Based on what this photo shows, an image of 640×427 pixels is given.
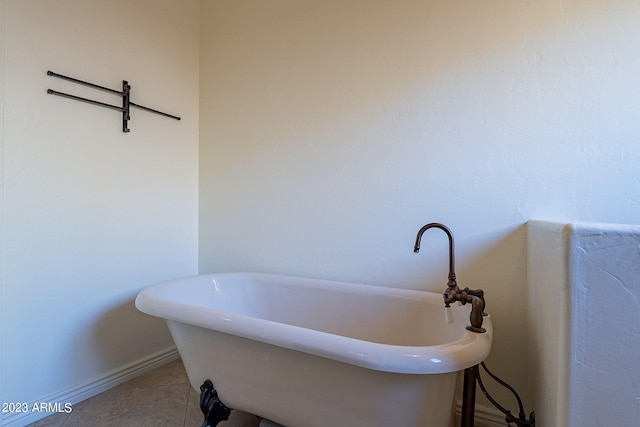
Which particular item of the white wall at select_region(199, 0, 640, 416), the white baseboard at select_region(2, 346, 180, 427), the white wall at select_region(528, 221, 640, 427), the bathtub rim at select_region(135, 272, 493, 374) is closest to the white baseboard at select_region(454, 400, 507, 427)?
the white wall at select_region(199, 0, 640, 416)

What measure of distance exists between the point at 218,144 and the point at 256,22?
815 mm

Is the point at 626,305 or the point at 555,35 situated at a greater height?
the point at 555,35

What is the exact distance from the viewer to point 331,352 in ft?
2.88

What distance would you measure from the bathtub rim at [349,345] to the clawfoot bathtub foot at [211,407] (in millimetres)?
317

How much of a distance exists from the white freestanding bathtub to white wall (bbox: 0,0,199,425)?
0.48m

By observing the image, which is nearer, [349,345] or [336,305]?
[349,345]

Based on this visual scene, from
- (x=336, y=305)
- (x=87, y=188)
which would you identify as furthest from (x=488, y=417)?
(x=87, y=188)

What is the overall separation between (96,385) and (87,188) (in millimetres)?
1015

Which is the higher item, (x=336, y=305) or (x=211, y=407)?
(x=336, y=305)

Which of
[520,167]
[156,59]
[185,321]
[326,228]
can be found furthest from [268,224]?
[520,167]

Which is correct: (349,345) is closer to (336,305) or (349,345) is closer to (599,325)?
(599,325)

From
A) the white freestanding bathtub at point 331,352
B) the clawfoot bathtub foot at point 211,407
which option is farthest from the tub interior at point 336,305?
the clawfoot bathtub foot at point 211,407

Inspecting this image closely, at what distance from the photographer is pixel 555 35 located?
1.27 meters

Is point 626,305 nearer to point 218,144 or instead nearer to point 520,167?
point 520,167
